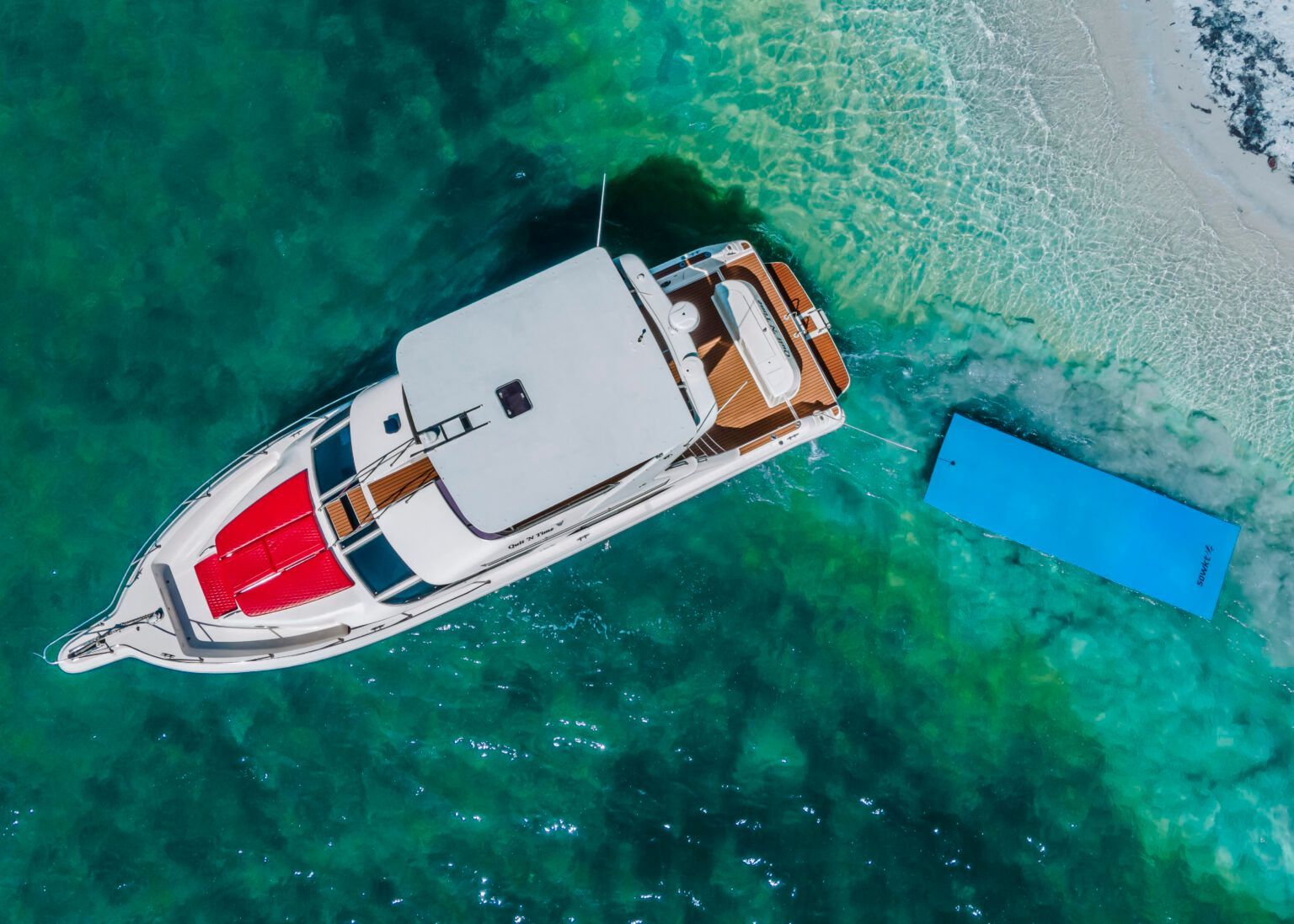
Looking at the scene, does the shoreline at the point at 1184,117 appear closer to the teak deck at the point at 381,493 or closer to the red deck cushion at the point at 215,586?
the teak deck at the point at 381,493

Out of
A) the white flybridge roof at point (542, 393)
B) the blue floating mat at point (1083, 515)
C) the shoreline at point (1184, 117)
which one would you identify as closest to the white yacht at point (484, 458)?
the white flybridge roof at point (542, 393)

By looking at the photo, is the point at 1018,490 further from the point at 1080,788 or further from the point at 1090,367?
the point at 1080,788

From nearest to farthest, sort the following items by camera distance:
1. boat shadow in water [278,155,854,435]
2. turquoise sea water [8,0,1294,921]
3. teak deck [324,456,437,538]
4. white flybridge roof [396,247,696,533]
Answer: white flybridge roof [396,247,696,533] → teak deck [324,456,437,538] → turquoise sea water [8,0,1294,921] → boat shadow in water [278,155,854,435]

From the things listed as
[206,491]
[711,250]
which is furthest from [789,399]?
[206,491]

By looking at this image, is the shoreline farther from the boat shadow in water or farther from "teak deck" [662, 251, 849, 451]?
"teak deck" [662, 251, 849, 451]

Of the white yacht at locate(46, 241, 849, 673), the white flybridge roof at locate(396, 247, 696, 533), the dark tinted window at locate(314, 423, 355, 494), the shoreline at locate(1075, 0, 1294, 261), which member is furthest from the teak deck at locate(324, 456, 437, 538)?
the shoreline at locate(1075, 0, 1294, 261)

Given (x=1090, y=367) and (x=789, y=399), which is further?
(x=1090, y=367)

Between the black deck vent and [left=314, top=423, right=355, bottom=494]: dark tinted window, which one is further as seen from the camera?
[left=314, top=423, right=355, bottom=494]: dark tinted window
